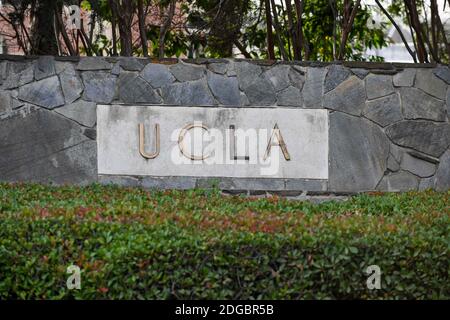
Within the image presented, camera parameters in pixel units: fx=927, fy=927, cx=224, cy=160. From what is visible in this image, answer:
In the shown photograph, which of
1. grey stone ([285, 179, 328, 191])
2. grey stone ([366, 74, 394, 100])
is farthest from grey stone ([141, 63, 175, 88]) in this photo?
grey stone ([366, 74, 394, 100])

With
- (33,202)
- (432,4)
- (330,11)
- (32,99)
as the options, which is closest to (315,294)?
(33,202)

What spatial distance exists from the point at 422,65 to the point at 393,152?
3.19ft

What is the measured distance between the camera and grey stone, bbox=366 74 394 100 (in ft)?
30.5

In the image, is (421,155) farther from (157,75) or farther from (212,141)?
(157,75)

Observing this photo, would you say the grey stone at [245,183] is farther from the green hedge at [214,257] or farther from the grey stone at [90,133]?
the green hedge at [214,257]

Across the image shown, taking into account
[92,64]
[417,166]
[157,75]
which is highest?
[92,64]

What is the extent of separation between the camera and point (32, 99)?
8945 mm

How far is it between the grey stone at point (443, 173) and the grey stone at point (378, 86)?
871mm

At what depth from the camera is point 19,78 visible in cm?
896

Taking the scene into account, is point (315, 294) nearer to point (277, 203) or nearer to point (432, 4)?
point (277, 203)

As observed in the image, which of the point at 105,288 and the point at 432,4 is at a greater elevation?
the point at 432,4

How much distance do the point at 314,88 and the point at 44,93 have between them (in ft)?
8.66

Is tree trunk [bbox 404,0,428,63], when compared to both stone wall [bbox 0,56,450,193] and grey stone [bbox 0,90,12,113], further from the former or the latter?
grey stone [bbox 0,90,12,113]

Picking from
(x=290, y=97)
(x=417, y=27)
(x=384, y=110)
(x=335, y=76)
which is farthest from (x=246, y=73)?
(x=417, y=27)
